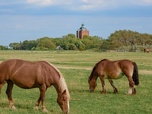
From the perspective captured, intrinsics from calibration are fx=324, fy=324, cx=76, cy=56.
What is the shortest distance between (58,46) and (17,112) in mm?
127489

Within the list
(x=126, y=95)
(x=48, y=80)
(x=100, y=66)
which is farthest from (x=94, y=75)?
(x=48, y=80)

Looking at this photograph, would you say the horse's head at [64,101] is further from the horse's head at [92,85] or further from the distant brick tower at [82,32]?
the distant brick tower at [82,32]

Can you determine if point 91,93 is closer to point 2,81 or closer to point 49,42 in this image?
point 2,81

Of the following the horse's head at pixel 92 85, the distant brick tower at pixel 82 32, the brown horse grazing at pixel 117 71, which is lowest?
the horse's head at pixel 92 85

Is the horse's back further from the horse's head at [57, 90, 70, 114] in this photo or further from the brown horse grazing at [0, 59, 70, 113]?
the horse's head at [57, 90, 70, 114]

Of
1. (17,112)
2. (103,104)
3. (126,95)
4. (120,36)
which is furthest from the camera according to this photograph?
(120,36)

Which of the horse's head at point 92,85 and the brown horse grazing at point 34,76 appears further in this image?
the horse's head at point 92,85

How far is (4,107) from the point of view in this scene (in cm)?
999

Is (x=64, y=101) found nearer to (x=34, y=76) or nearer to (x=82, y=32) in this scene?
(x=34, y=76)

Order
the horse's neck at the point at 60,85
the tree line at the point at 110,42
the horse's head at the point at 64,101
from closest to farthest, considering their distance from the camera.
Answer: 1. the horse's head at the point at 64,101
2. the horse's neck at the point at 60,85
3. the tree line at the point at 110,42

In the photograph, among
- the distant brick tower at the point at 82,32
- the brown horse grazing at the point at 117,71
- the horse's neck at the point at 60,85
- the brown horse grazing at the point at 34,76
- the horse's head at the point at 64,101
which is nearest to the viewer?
the horse's head at the point at 64,101

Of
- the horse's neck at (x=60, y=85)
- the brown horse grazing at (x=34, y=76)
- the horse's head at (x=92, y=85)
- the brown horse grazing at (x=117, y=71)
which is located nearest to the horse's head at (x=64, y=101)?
the brown horse grazing at (x=34, y=76)

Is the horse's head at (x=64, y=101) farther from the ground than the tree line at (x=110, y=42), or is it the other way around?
the tree line at (x=110, y=42)

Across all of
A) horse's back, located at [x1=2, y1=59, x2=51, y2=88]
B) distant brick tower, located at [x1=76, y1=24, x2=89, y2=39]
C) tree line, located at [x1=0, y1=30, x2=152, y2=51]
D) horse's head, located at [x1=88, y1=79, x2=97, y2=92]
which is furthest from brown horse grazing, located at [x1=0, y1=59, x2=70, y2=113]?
distant brick tower, located at [x1=76, y1=24, x2=89, y2=39]
